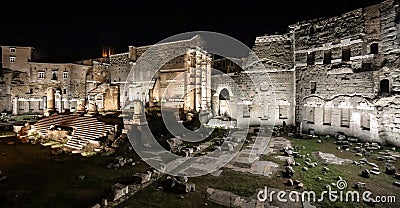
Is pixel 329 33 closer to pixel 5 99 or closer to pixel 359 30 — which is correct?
pixel 359 30

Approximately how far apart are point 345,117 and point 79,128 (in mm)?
20456

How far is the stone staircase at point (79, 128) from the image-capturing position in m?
14.0

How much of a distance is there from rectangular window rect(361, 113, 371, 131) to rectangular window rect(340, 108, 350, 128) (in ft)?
3.15

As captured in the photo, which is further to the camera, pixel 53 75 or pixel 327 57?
pixel 53 75

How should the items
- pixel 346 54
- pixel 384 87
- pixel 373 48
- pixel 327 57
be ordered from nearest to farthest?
pixel 384 87
pixel 373 48
pixel 346 54
pixel 327 57

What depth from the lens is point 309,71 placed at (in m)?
19.2

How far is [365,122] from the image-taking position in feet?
51.2

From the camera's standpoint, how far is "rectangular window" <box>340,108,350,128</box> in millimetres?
16539

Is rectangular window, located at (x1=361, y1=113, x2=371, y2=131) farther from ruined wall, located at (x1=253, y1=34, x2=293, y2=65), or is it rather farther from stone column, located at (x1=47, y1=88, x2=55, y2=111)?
stone column, located at (x1=47, y1=88, x2=55, y2=111)

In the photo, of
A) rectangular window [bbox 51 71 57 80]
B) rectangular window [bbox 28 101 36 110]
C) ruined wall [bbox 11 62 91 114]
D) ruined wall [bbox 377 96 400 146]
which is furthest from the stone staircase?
rectangular window [bbox 51 71 57 80]

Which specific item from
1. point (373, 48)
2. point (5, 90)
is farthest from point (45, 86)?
point (373, 48)

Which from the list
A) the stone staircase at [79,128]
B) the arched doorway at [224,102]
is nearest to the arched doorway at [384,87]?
the arched doorway at [224,102]

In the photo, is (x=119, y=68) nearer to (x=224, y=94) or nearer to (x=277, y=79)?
(x=224, y=94)

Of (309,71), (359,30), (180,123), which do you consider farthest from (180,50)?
(359,30)
